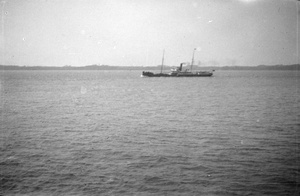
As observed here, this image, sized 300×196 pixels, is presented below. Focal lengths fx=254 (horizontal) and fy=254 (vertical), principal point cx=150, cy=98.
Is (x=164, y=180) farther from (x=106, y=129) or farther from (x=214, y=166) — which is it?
(x=106, y=129)

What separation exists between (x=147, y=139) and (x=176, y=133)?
2874mm

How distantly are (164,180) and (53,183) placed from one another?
5.21 m

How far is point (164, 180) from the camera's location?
12.1 m

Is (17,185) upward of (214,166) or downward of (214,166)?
downward

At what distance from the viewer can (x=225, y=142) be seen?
1780 centimetres

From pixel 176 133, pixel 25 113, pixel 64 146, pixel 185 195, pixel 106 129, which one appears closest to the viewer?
pixel 185 195

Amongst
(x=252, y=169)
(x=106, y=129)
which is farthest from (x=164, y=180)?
(x=106, y=129)

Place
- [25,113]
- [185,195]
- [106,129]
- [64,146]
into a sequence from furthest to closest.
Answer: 1. [25,113]
2. [106,129]
3. [64,146]
4. [185,195]

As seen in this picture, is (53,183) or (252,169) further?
(252,169)

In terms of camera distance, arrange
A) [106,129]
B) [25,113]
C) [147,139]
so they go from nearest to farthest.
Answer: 1. [147,139]
2. [106,129]
3. [25,113]

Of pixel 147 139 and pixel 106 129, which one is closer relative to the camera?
pixel 147 139

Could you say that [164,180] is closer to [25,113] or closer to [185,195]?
[185,195]

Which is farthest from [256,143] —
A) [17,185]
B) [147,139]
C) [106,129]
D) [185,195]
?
[17,185]

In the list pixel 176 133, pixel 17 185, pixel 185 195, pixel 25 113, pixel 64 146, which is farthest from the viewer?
pixel 25 113
